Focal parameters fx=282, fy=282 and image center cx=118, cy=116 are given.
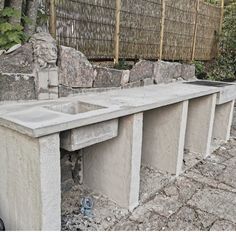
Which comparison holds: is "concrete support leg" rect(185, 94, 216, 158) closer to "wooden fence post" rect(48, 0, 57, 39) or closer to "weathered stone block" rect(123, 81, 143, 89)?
"weathered stone block" rect(123, 81, 143, 89)

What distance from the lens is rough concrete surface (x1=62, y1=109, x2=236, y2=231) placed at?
2195 mm

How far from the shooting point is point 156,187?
2793 millimetres

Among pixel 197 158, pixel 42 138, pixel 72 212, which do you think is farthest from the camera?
pixel 197 158

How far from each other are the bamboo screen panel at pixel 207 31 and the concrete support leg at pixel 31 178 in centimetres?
479

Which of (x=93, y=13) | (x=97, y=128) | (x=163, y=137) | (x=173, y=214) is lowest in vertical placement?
(x=173, y=214)

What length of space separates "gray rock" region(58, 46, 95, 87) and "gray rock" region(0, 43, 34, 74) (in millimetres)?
270

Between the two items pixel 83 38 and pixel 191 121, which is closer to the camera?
pixel 83 38

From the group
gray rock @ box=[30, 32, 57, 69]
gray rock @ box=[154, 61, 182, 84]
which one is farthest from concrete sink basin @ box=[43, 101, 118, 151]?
gray rock @ box=[154, 61, 182, 84]

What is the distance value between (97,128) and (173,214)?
1.04 meters

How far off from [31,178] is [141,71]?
2106mm

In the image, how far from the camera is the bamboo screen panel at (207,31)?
575cm

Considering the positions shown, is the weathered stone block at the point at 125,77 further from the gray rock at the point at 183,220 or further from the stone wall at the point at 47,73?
the gray rock at the point at 183,220

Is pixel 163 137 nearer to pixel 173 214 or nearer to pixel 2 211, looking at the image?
pixel 173 214

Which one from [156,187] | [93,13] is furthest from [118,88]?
[156,187]
